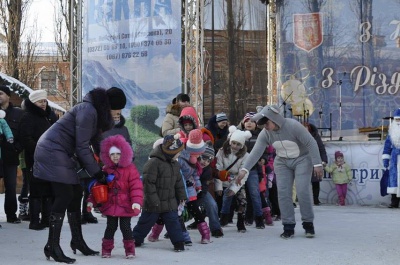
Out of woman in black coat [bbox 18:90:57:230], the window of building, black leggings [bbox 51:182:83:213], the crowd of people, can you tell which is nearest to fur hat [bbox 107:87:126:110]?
the crowd of people

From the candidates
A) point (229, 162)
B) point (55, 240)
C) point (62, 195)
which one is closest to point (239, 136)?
point (229, 162)

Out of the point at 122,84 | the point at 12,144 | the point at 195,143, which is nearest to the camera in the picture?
the point at 195,143

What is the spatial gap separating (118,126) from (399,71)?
416 inches

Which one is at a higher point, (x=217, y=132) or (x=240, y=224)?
(x=217, y=132)

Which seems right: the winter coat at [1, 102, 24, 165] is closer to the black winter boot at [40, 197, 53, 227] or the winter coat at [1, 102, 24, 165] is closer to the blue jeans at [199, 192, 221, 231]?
the black winter boot at [40, 197, 53, 227]

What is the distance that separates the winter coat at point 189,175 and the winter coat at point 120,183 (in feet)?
4.22

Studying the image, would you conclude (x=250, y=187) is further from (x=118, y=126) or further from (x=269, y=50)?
(x=269, y=50)

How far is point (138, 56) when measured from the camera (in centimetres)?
1485

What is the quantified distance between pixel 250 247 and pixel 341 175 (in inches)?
249

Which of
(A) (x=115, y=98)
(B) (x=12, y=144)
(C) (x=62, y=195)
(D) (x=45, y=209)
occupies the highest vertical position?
(A) (x=115, y=98)

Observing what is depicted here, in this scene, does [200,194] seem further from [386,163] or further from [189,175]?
[386,163]

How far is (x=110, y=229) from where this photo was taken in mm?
6930

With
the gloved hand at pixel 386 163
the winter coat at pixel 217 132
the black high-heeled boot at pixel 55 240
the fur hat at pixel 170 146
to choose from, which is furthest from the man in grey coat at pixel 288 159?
the gloved hand at pixel 386 163

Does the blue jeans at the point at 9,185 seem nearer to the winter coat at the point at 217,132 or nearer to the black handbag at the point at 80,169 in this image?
the winter coat at the point at 217,132
